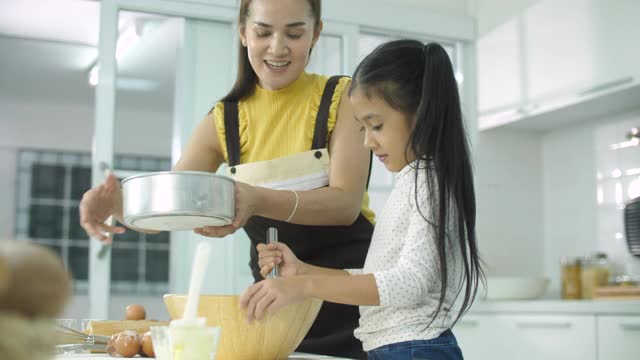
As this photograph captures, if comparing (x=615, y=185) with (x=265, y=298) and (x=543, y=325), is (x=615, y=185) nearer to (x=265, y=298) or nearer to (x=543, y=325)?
(x=543, y=325)

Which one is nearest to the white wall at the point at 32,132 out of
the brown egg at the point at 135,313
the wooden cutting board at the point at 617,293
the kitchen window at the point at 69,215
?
the kitchen window at the point at 69,215

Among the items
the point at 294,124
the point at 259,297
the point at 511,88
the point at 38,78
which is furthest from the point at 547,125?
the point at 38,78

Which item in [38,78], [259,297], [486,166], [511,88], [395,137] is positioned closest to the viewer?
[259,297]

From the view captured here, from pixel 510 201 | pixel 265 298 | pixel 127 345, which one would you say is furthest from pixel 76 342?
pixel 510 201

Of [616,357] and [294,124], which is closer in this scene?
[294,124]

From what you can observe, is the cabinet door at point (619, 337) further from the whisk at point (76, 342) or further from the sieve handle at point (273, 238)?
the whisk at point (76, 342)

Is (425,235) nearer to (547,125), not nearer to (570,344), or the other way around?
(570,344)

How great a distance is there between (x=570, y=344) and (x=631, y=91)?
3.45ft

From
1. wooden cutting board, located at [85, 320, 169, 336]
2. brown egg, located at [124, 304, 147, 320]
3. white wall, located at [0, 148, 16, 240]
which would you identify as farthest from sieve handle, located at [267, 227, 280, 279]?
white wall, located at [0, 148, 16, 240]

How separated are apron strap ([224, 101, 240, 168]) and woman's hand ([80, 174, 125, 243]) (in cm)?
23

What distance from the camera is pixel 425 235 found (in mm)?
1128

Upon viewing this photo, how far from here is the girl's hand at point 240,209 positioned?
1.16m

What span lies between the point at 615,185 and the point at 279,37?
2.71 meters

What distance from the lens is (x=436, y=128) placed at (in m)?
1.22
